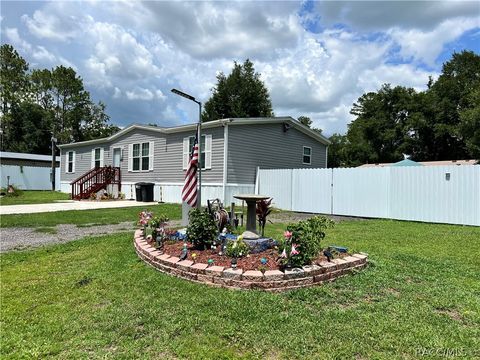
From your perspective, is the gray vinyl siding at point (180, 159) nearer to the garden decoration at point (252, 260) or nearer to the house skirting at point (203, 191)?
the house skirting at point (203, 191)

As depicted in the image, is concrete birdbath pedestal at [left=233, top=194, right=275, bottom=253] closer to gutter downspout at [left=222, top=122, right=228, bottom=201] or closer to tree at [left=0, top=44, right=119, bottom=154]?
gutter downspout at [left=222, top=122, right=228, bottom=201]

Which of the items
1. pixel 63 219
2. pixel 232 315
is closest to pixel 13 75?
pixel 63 219

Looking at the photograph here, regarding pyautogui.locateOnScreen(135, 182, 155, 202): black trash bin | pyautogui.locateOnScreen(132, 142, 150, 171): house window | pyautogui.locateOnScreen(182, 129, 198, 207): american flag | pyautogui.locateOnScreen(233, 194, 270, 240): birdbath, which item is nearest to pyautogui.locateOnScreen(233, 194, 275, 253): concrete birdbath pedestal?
pyautogui.locateOnScreen(233, 194, 270, 240): birdbath

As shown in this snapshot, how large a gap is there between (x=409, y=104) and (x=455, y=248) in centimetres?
3376

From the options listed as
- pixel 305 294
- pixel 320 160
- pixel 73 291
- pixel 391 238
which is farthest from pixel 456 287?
pixel 320 160

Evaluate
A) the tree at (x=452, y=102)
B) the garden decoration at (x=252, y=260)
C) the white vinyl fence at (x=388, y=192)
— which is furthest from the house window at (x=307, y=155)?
the tree at (x=452, y=102)

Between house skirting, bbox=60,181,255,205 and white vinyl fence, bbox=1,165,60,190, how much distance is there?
13.3 metres

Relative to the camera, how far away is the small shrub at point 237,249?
13.7 ft

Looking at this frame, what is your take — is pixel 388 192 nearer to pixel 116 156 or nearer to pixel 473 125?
pixel 116 156

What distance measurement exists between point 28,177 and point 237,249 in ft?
98.0

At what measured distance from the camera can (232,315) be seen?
3010mm

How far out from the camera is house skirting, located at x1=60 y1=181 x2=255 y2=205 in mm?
14562

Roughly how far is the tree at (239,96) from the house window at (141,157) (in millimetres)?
16044

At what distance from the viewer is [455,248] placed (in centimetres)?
611
